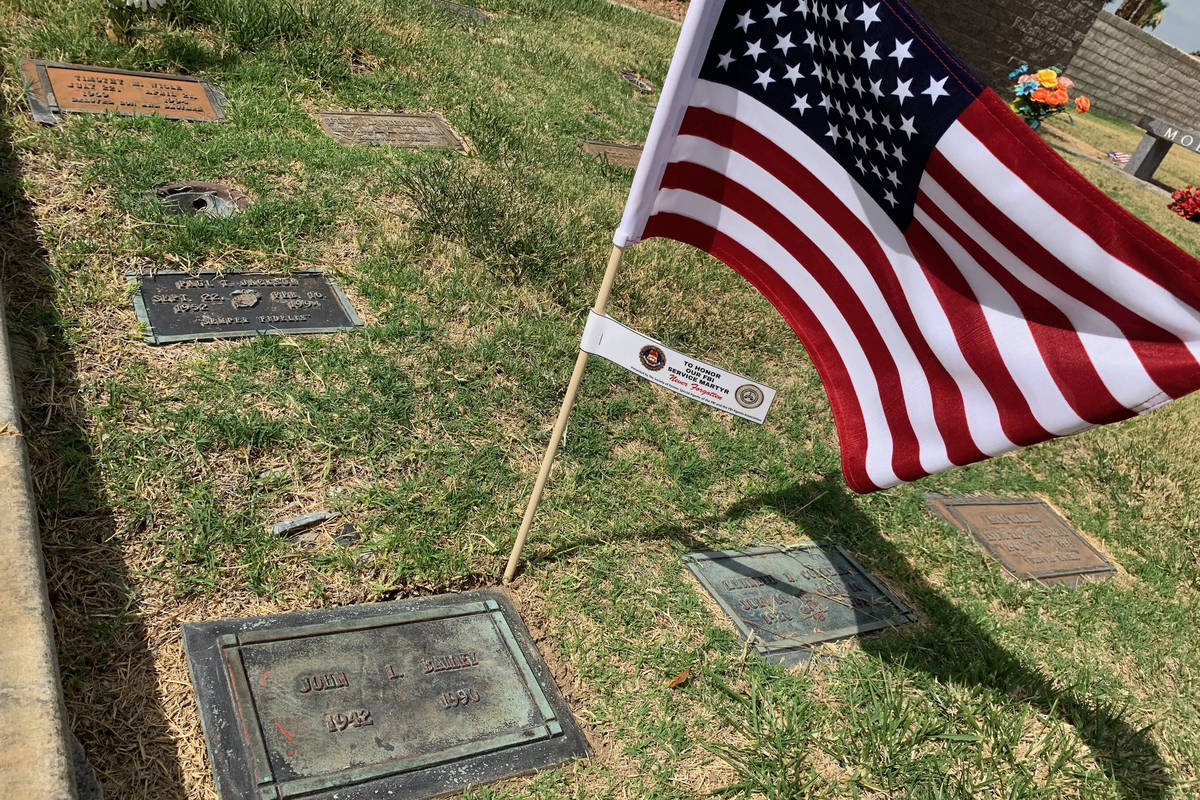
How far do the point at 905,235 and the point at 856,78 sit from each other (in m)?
0.44

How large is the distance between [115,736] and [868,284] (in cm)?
234

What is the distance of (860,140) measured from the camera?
82.9 inches

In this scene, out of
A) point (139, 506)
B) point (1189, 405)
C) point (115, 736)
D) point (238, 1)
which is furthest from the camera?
point (1189, 405)

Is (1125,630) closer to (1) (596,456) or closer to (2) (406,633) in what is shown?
(1) (596,456)

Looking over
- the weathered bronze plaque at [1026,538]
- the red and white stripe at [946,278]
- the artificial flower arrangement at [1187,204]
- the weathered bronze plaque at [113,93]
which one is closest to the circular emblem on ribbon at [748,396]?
the red and white stripe at [946,278]

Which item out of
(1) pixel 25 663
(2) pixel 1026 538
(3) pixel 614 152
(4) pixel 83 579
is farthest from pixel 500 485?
(3) pixel 614 152

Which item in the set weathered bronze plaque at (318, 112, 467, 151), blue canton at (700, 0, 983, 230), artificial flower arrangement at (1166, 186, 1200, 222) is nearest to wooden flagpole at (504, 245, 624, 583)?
blue canton at (700, 0, 983, 230)

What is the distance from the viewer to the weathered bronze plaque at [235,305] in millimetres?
3150

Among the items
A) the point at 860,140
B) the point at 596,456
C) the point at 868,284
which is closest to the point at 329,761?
the point at 596,456

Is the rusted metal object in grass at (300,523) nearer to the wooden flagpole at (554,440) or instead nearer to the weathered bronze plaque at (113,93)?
the wooden flagpole at (554,440)

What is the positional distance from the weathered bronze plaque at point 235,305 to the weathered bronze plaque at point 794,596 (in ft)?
6.38

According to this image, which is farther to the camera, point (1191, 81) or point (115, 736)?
point (1191, 81)

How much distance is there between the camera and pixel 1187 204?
12180mm

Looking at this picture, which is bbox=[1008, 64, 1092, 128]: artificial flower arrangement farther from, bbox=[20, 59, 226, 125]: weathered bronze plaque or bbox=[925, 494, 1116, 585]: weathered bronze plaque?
bbox=[20, 59, 226, 125]: weathered bronze plaque
